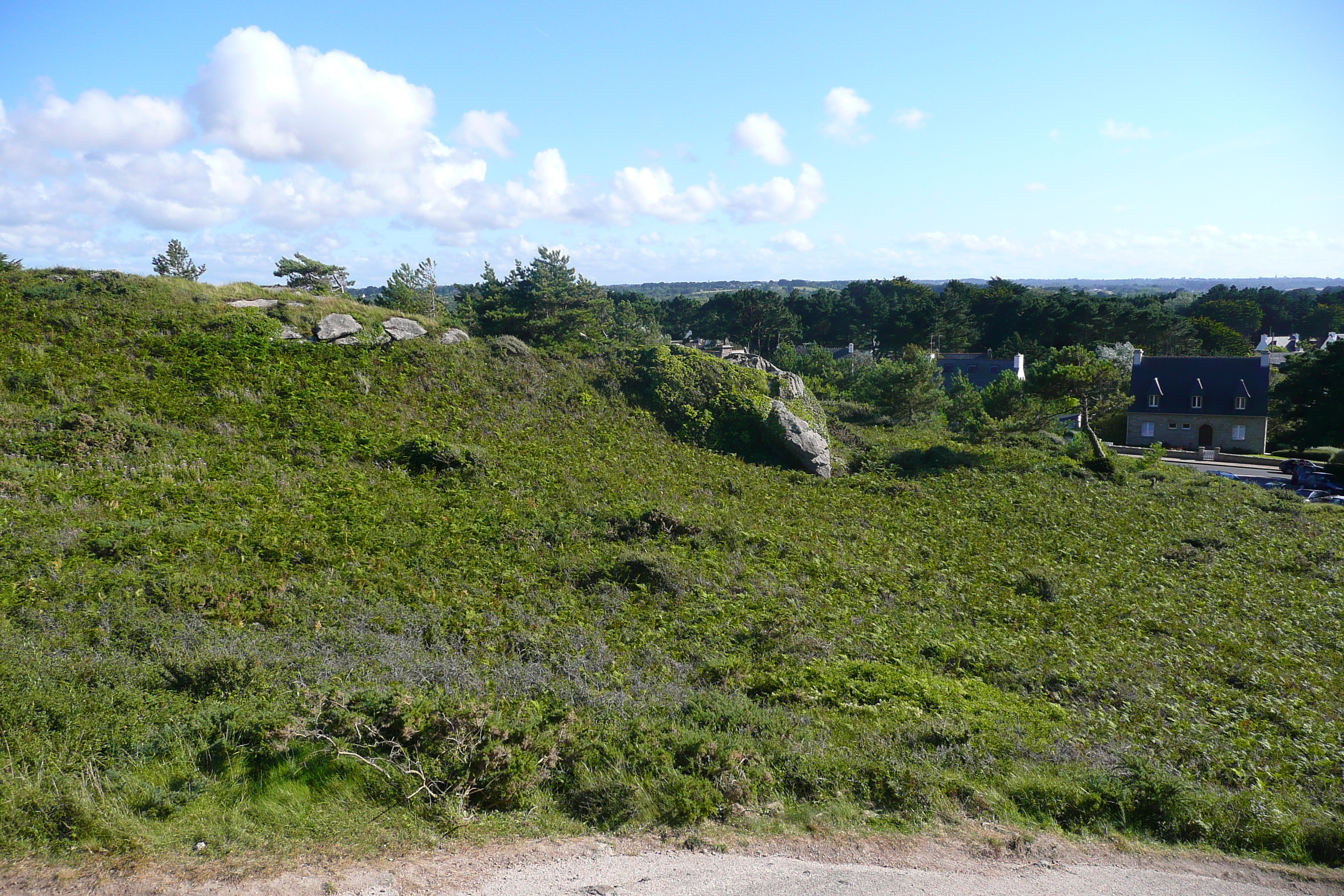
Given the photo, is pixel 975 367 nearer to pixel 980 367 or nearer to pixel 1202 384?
pixel 980 367

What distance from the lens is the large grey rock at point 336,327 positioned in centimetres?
1973

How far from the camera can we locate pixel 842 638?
10164 mm

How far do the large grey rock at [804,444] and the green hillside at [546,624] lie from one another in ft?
2.25

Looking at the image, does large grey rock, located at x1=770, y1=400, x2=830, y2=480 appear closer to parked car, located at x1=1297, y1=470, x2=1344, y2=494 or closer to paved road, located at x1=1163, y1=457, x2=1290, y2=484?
paved road, located at x1=1163, y1=457, x2=1290, y2=484

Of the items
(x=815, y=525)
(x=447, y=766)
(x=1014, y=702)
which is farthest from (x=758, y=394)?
(x=447, y=766)

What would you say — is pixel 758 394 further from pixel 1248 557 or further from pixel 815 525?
pixel 1248 557

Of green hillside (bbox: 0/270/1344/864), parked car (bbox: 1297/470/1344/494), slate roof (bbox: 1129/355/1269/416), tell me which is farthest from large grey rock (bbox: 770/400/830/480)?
slate roof (bbox: 1129/355/1269/416)

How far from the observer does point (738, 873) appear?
5297 mm

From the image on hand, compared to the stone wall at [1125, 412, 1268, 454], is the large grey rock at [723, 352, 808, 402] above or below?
above

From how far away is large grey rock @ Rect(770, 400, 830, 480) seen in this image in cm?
1964

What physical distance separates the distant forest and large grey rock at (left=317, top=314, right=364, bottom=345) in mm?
43279

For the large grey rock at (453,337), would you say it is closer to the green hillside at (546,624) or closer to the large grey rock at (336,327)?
the green hillside at (546,624)

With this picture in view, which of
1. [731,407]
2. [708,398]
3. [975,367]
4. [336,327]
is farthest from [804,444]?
[975,367]

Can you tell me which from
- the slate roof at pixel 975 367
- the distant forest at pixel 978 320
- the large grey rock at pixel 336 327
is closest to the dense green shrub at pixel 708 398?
the large grey rock at pixel 336 327
